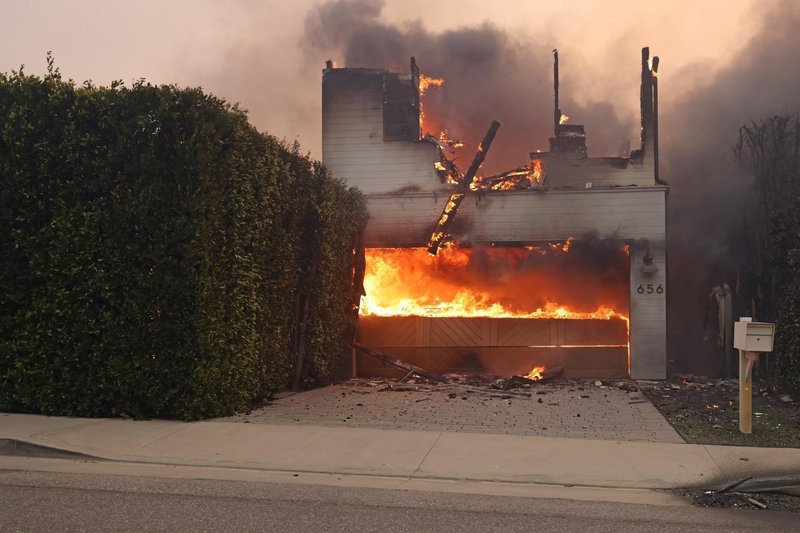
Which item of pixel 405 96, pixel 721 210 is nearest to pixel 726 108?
pixel 721 210

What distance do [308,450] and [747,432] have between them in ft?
16.0

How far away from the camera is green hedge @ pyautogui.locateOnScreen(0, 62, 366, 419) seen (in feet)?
26.8

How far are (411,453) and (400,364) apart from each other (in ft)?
22.2

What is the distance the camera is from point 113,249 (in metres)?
8.28

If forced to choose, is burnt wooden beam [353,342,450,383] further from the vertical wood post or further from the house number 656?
the vertical wood post

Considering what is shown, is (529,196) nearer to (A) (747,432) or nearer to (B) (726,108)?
(B) (726,108)

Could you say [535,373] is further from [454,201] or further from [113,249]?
[113,249]

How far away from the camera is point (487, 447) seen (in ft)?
23.7

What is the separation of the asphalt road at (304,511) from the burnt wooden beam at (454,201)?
9265mm

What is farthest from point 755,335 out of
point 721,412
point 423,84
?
point 423,84

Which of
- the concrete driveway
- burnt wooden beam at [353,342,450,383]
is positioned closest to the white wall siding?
burnt wooden beam at [353,342,450,383]

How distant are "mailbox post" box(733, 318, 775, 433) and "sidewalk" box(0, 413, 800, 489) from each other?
2.78ft

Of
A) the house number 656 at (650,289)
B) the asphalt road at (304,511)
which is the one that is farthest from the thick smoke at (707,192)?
the asphalt road at (304,511)

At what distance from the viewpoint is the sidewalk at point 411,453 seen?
628cm
